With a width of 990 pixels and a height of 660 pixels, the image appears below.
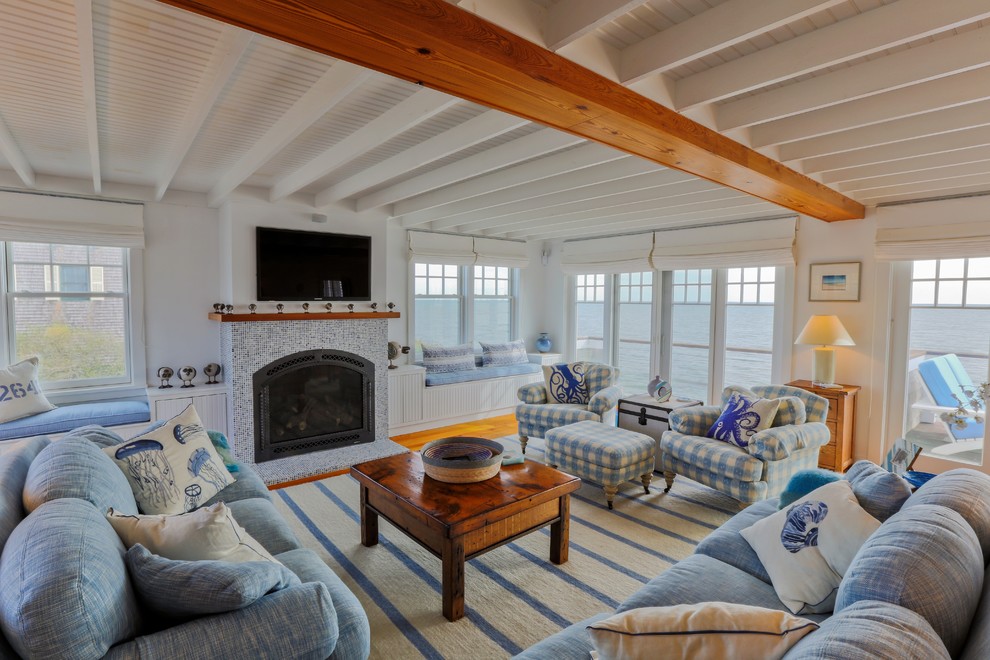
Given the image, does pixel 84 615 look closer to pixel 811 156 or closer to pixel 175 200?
pixel 811 156

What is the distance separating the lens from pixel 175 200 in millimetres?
4477

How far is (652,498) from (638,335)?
2.88 metres

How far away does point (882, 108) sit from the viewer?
2271mm

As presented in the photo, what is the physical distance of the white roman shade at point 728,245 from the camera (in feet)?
15.8

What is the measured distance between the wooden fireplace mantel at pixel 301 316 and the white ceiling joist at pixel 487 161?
110 cm

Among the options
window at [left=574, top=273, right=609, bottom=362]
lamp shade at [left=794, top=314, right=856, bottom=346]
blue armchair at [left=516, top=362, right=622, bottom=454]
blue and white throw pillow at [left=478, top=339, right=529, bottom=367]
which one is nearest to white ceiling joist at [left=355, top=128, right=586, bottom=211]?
blue armchair at [left=516, top=362, right=622, bottom=454]

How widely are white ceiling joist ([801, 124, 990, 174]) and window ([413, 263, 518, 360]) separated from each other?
3968 millimetres

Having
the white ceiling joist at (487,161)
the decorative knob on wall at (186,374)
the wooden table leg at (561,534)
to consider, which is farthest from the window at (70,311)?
the wooden table leg at (561,534)

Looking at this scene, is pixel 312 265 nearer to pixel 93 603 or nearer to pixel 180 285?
pixel 180 285

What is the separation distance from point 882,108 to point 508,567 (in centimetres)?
283

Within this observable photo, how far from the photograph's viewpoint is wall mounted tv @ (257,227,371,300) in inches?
177

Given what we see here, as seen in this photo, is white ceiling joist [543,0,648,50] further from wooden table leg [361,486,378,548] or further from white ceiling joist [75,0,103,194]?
wooden table leg [361,486,378,548]

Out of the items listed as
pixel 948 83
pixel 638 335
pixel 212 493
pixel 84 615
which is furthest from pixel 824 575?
pixel 638 335

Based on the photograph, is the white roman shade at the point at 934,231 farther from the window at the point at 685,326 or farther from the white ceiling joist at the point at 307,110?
the white ceiling joist at the point at 307,110
